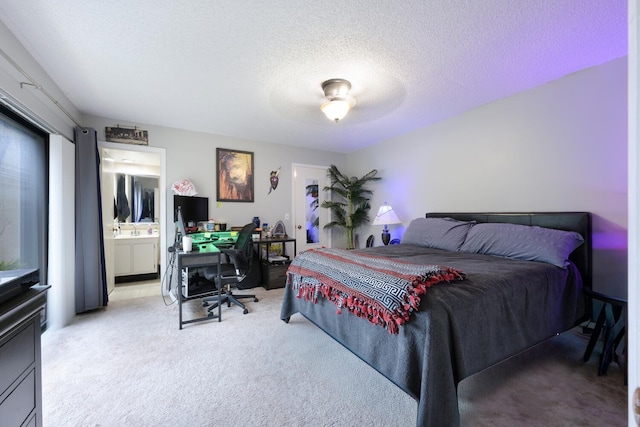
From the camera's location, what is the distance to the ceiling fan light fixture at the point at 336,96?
101 inches

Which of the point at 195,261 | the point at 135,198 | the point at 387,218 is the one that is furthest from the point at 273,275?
the point at 135,198

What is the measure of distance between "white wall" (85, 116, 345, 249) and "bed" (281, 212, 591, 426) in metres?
2.16

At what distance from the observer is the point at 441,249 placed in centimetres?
302

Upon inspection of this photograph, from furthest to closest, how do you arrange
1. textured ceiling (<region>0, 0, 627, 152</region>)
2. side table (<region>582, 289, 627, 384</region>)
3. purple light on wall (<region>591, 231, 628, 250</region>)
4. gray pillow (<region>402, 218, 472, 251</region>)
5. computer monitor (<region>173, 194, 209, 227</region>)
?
computer monitor (<region>173, 194, 209, 227</region>)
gray pillow (<region>402, 218, 472, 251</region>)
purple light on wall (<region>591, 231, 628, 250</region>)
side table (<region>582, 289, 627, 384</region>)
textured ceiling (<region>0, 0, 627, 152</region>)

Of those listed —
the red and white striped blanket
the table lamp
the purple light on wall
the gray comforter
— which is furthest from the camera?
the table lamp

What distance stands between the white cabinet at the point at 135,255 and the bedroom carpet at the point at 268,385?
6.05ft

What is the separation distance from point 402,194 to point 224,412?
3.62m

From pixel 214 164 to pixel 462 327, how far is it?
12.9 feet

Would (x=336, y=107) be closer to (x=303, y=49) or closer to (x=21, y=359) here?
(x=303, y=49)

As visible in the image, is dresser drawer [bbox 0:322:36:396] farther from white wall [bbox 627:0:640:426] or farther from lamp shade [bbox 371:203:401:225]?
lamp shade [bbox 371:203:401:225]

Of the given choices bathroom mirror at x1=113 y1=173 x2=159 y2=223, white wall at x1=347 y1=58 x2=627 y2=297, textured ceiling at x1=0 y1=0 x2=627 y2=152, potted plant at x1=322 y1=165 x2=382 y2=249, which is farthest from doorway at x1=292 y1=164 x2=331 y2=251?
bathroom mirror at x1=113 y1=173 x2=159 y2=223

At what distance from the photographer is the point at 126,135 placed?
142 inches

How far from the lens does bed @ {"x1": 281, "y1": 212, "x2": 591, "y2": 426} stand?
1369 mm

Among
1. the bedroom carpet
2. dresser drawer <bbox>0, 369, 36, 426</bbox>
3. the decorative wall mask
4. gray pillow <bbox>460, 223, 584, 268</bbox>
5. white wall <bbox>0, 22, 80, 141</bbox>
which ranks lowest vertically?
the bedroom carpet
